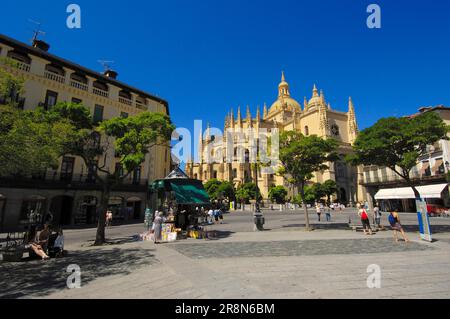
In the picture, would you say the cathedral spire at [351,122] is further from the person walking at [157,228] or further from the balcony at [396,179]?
the person walking at [157,228]

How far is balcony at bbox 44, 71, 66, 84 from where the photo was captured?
2075cm

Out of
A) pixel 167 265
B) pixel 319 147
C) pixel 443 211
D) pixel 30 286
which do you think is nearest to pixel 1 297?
pixel 30 286

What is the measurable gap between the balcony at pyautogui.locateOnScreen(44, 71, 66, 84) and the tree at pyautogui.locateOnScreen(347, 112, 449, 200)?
83.0ft

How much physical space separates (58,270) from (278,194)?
4961 centimetres

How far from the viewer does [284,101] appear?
7925 cm

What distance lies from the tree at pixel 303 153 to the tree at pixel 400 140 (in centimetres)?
188

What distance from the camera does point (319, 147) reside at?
1611cm

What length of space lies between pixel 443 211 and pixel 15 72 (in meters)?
42.4

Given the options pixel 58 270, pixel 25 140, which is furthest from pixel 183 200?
pixel 25 140

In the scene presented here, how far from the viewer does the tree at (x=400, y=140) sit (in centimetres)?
1293

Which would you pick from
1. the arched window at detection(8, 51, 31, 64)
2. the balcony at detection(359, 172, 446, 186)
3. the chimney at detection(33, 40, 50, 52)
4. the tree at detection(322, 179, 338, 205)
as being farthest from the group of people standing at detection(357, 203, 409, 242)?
the tree at detection(322, 179, 338, 205)

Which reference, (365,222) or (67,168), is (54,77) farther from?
(365,222)

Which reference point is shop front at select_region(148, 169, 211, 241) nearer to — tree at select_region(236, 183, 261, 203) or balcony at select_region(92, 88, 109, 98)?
Result: balcony at select_region(92, 88, 109, 98)
